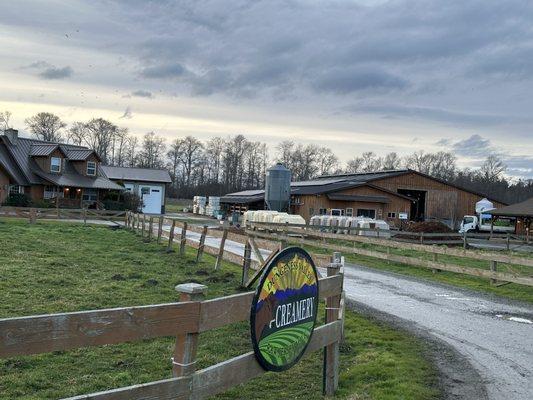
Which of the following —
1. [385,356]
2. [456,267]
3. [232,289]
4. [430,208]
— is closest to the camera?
[385,356]

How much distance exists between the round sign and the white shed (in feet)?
186

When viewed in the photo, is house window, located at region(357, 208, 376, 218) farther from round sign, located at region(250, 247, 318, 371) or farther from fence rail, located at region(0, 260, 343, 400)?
fence rail, located at region(0, 260, 343, 400)

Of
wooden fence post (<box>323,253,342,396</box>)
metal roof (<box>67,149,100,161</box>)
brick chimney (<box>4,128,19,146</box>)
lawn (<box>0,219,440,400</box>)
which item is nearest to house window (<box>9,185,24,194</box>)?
brick chimney (<box>4,128,19,146</box>)

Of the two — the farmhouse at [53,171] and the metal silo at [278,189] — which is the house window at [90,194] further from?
the metal silo at [278,189]

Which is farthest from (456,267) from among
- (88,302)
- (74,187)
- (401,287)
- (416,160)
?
(416,160)

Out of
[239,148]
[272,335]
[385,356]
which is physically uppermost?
[239,148]

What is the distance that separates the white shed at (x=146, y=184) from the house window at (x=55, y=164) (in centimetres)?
1143

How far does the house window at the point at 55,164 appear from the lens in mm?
47906

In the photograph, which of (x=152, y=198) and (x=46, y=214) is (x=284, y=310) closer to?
(x=46, y=214)

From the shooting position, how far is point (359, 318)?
972cm

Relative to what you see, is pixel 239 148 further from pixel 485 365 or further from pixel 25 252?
pixel 485 365

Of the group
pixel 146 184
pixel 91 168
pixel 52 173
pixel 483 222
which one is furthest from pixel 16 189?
pixel 483 222

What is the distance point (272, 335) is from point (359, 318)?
5.86 m

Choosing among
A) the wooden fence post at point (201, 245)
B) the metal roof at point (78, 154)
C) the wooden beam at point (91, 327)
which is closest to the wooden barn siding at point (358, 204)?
the metal roof at point (78, 154)
